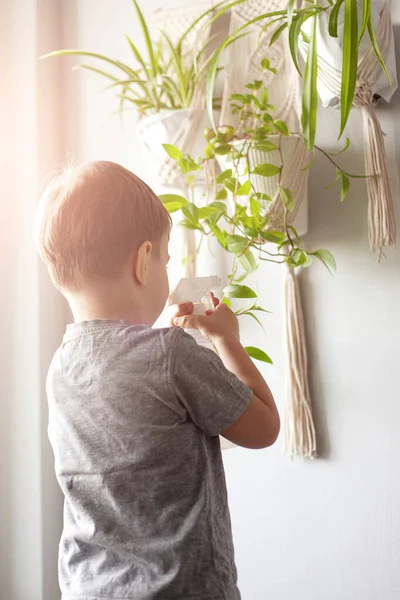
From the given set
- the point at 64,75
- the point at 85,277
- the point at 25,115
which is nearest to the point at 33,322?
the point at 25,115

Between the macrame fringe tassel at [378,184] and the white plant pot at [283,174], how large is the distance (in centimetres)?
11

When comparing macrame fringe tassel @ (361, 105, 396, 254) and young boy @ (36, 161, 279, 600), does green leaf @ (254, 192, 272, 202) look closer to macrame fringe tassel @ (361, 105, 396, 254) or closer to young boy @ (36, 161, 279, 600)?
macrame fringe tassel @ (361, 105, 396, 254)

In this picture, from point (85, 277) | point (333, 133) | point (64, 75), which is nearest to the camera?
point (85, 277)

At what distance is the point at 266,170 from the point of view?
1.24 m

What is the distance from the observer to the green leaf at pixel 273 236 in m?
1.24

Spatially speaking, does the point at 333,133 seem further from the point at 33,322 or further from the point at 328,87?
the point at 33,322

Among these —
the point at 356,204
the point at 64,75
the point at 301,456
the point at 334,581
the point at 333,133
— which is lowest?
the point at 334,581

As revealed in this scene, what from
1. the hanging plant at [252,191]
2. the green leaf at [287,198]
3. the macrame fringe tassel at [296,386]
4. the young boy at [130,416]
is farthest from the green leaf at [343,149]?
the young boy at [130,416]

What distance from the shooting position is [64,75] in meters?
1.65

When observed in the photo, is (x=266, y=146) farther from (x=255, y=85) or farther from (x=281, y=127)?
(x=255, y=85)

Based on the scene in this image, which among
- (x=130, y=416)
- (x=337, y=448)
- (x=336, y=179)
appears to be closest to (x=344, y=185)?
(x=336, y=179)

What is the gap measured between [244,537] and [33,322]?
0.61 metres

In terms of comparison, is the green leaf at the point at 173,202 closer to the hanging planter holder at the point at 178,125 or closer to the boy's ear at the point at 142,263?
the hanging planter holder at the point at 178,125

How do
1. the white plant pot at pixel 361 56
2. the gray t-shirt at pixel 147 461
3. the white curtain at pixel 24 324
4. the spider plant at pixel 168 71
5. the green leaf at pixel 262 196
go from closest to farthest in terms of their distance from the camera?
1. the gray t-shirt at pixel 147 461
2. the white plant pot at pixel 361 56
3. the green leaf at pixel 262 196
4. the spider plant at pixel 168 71
5. the white curtain at pixel 24 324
